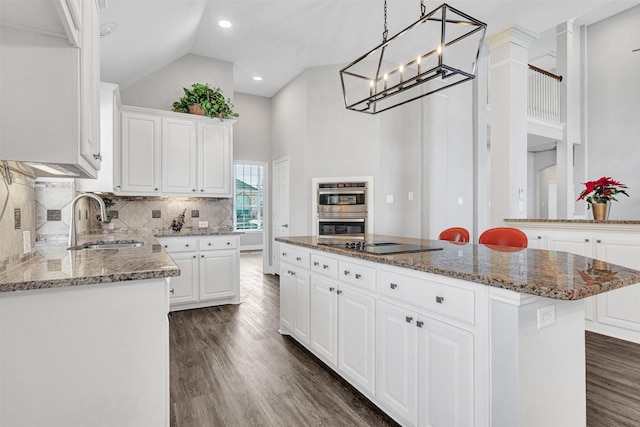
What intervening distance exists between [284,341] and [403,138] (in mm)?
3704

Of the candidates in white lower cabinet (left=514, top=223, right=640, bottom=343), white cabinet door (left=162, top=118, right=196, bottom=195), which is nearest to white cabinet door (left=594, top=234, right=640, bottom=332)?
white lower cabinet (left=514, top=223, right=640, bottom=343)

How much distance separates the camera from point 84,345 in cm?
136

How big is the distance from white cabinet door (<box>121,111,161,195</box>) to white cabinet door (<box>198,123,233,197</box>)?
0.52 m

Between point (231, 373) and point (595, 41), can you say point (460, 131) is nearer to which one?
point (595, 41)

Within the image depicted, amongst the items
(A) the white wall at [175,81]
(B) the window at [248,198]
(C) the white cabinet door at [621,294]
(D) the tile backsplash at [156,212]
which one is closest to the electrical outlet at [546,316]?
(C) the white cabinet door at [621,294]

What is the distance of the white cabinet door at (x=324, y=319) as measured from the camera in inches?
91.9

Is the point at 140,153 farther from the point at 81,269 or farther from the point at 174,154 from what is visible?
the point at 81,269

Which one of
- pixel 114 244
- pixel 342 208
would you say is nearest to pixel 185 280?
pixel 114 244

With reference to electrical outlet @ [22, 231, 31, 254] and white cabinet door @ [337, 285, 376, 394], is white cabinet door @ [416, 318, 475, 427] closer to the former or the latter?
white cabinet door @ [337, 285, 376, 394]

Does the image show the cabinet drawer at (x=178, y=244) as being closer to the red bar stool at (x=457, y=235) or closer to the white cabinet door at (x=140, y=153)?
the white cabinet door at (x=140, y=153)

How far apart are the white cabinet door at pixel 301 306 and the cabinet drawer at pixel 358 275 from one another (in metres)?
0.55

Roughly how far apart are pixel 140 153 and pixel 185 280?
1.65m

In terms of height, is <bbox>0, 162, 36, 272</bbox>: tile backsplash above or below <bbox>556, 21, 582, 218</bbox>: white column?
below

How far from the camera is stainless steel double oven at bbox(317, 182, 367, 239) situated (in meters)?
5.15
